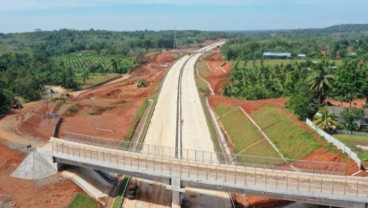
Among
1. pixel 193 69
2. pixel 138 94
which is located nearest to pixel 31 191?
pixel 138 94

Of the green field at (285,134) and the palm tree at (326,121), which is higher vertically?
the palm tree at (326,121)

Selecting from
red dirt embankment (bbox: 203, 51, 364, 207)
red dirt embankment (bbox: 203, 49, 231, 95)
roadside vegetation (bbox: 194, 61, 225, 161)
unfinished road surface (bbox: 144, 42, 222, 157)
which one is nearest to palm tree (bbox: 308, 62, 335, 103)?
red dirt embankment (bbox: 203, 51, 364, 207)

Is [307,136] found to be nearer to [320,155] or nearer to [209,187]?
[320,155]

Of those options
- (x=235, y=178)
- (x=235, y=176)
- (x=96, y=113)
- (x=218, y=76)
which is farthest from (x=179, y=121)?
(x=218, y=76)

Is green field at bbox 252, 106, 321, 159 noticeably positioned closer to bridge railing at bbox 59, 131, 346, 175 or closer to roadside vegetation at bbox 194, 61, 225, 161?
bridge railing at bbox 59, 131, 346, 175

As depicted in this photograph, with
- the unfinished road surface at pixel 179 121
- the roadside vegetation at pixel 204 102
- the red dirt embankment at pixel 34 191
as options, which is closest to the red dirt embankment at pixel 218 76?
the roadside vegetation at pixel 204 102

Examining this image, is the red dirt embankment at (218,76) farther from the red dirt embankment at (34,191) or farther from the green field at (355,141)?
the red dirt embankment at (34,191)

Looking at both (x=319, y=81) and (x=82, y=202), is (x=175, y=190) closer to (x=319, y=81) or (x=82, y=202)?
(x=82, y=202)
